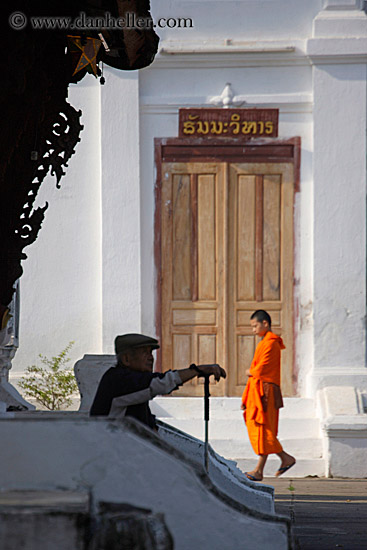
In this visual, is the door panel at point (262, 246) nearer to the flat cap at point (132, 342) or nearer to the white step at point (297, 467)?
the white step at point (297, 467)

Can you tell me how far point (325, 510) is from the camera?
7938mm

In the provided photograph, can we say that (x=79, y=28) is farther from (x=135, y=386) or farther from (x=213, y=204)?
(x=213, y=204)

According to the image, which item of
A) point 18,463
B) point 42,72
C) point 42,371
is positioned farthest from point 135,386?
point 42,371

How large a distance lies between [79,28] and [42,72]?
1.37 ft

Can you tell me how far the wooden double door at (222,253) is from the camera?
11281mm

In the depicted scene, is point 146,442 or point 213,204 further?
point 213,204

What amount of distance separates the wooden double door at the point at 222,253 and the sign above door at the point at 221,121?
0.37m

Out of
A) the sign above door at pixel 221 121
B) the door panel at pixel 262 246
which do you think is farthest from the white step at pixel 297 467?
the sign above door at pixel 221 121

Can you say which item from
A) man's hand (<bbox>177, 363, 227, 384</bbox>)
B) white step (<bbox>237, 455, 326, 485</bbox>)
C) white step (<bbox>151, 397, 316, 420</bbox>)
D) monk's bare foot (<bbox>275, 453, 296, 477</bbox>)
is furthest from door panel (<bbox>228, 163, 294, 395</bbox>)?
man's hand (<bbox>177, 363, 227, 384</bbox>)

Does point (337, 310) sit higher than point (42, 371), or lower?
higher

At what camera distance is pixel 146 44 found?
567 centimetres

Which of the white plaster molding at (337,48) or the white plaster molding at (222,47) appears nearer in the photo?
the white plaster molding at (337,48)

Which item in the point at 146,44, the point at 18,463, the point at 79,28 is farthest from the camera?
the point at 146,44

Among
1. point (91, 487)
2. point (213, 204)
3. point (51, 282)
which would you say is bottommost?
point (91, 487)
